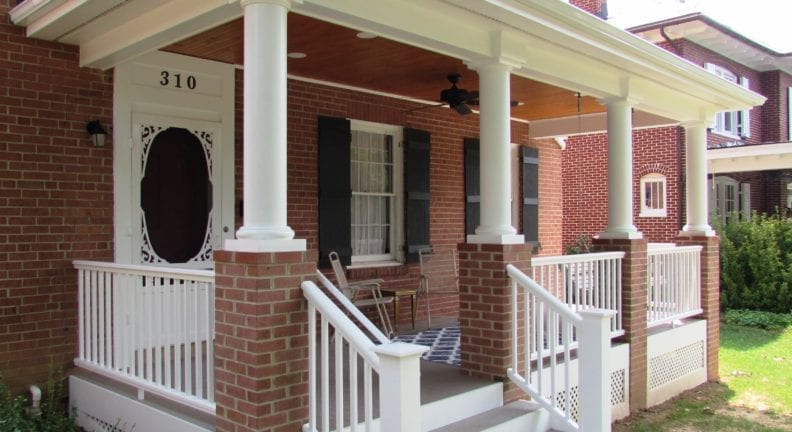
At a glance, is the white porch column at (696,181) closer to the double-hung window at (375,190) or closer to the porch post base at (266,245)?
the double-hung window at (375,190)

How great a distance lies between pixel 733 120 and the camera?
53.3 feet

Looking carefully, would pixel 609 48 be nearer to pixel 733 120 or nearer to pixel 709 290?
pixel 709 290

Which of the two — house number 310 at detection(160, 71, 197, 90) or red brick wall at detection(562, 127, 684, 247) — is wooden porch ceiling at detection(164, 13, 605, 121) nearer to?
house number 310 at detection(160, 71, 197, 90)

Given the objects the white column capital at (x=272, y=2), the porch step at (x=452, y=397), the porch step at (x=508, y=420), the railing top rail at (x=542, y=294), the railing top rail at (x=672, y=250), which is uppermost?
the white column capital at (x=272, y=2)

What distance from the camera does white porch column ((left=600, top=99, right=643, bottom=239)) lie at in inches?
267

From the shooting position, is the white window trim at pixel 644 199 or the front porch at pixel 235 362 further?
the white window trim at pixel 644 199

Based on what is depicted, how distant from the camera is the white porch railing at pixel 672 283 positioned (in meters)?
7.31

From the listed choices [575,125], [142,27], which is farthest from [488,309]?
[575,125]

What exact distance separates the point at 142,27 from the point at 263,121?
163 cm

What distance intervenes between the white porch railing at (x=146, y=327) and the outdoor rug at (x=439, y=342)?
83.9 inches

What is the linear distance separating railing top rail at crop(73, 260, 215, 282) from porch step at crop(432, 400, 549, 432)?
1887mm

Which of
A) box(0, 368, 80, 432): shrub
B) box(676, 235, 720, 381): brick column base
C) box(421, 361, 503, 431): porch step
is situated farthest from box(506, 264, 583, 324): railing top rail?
box(676, 235, 720, 381): brick column base

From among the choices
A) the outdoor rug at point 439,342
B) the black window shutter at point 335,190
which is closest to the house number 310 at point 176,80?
the black window shutter at point 335,190

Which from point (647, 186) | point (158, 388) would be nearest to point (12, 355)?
point (158, 388)
